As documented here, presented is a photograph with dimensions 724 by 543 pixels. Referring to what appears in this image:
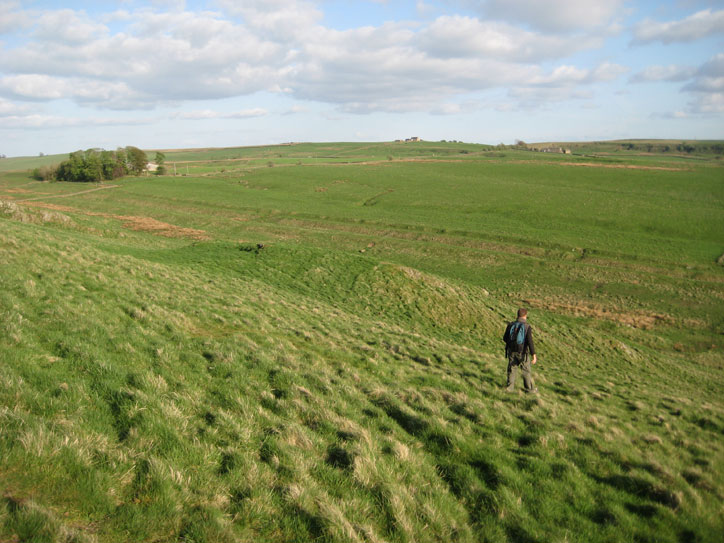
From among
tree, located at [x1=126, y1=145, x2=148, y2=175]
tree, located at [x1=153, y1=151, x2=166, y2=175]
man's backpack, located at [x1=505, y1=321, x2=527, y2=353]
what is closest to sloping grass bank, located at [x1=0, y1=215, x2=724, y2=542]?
man's backpack, located at [x1=505, y1=321, x2=527, y2=353]

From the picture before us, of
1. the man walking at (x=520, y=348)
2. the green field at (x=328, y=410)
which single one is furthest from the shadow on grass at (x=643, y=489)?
the man walking at (x=520, y=348)

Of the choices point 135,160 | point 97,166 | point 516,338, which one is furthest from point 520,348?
point 135,160

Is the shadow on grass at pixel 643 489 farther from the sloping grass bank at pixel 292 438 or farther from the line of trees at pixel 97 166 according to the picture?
the line of trees at pixel 97 166

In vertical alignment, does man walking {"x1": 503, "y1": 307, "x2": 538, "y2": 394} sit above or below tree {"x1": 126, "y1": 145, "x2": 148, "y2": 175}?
below

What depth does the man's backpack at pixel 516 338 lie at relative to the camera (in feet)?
36.5

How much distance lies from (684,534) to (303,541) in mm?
5064

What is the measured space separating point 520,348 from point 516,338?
0.93ft

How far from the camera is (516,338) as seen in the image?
1120 cm

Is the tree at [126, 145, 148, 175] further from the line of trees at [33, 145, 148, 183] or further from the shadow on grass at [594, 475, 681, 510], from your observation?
the shadow on grass at [594, 475, 681, 510]

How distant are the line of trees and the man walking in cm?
11474

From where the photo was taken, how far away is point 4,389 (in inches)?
239

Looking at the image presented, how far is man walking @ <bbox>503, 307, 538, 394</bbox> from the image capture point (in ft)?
36.5

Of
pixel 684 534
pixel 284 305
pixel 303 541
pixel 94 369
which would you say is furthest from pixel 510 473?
pixel 284 305

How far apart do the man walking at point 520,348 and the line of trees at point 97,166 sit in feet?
376
